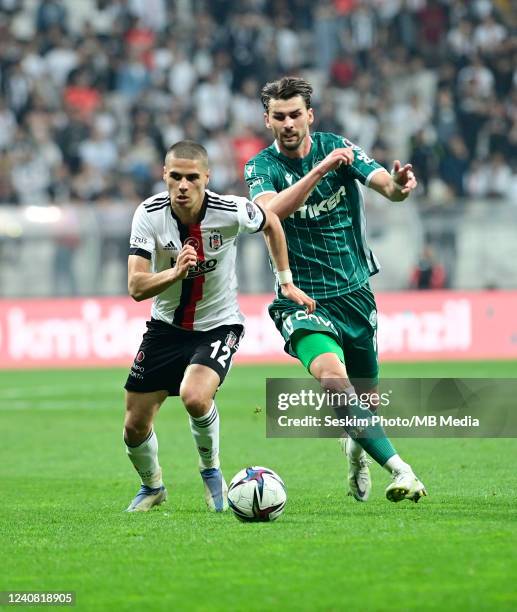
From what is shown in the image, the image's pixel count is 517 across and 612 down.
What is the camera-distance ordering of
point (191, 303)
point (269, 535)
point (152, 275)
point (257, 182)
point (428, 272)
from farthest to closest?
point (428, 272) < point (257, 182) < point (191, 303) < point (152, 275) < point (269, 535)

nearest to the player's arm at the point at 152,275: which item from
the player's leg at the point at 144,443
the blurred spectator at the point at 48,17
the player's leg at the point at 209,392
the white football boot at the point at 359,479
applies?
the player's leg at the point at 209,392

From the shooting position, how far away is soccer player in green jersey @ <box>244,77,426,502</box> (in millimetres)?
7590

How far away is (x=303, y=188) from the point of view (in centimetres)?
732

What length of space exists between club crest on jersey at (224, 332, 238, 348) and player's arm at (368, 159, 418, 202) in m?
1.23

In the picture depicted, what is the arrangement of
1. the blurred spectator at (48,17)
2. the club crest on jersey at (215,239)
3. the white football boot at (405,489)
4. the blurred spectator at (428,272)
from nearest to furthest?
1. the white football boot at (405,489)
2. the club crest on jersey at (215,239)
3. the blurred spectator at (428,272)
4. the blurred spectator at (48,17)

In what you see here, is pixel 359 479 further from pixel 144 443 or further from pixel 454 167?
pixel 454 167

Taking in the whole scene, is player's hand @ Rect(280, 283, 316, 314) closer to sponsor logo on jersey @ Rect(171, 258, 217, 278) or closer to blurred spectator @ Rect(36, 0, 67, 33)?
sponsor logo on jersey @ Rect(171, 258, 217, 278)

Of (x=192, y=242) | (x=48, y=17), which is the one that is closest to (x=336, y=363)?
(x=192, y=242)

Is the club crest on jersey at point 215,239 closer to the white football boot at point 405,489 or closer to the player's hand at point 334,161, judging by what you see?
the player's hand at point 334,161

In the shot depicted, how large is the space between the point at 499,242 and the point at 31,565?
15.5m

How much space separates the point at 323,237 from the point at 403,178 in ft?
2.49

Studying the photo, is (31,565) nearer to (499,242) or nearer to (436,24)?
(499,242)

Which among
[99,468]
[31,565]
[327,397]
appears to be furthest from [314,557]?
[99,468]

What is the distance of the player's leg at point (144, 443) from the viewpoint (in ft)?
25.1
